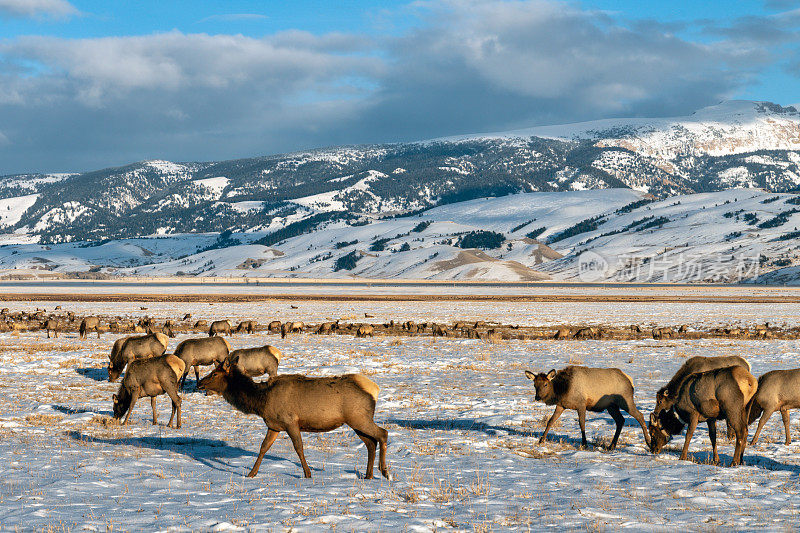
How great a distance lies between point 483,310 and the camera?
2869 inches

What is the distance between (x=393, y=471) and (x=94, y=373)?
56.4 feet

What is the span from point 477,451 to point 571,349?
22230mm

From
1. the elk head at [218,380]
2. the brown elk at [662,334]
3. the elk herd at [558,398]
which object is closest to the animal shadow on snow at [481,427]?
the elk herd at [558,398]

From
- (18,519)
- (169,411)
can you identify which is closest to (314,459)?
(18,519)

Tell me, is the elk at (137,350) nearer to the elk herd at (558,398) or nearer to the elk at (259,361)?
the elk at (259,361)

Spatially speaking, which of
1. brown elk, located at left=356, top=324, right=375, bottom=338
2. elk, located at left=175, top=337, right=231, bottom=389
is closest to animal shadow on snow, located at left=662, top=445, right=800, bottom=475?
elk, located at left=175, top=337, right=231, bottom=389

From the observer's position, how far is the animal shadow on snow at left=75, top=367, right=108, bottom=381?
80.6ft

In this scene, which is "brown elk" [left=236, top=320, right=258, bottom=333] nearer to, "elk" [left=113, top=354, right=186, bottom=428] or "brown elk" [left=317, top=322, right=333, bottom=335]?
"brown elk" [left=317, top=322, right=333, bottom=335]

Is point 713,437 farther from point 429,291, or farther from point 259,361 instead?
point 429,291

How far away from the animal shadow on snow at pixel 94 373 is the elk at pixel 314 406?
1492 centimetres

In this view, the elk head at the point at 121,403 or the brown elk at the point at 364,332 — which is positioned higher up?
the elk head at the point at 121,403

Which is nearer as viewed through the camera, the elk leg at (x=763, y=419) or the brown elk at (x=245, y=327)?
the elk leg at (x=763, y=419)

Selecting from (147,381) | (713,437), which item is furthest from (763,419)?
(147,381)

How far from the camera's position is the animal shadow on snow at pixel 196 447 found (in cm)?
1315
